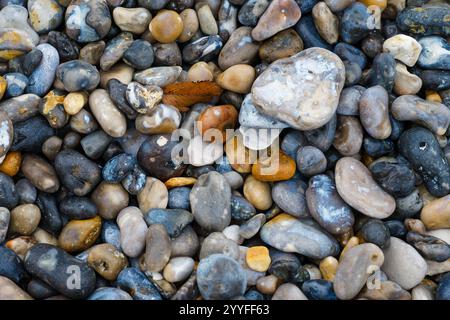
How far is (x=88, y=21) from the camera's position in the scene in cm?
150

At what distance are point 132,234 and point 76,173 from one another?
0.21m

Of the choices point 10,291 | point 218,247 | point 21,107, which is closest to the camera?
point 10,291

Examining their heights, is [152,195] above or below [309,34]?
below

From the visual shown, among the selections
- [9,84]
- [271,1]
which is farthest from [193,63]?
[9,84]

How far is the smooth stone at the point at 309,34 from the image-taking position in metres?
1.53

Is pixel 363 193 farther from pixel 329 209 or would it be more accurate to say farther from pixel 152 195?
pixel 152 195

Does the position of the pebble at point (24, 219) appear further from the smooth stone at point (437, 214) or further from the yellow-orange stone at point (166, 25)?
the smooth stone at point (437, 214)

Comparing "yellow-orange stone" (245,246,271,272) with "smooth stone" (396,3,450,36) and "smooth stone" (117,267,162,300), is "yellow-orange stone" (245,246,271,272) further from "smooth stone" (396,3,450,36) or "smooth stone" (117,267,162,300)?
"smooth stone" (396,3,450,36)

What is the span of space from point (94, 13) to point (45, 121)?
0.31 meters

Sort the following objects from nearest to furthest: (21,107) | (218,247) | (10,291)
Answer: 1. (10,291)
2. (218,247)
3. (21,107)

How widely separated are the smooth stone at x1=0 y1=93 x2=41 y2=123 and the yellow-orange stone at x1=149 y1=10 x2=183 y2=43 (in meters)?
0.36

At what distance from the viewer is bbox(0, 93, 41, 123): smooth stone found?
1.43 m

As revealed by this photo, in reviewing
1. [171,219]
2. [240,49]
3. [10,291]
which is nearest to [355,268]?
[171,219]

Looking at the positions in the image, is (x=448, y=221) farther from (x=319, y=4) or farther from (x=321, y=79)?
(x=319, y=4)
